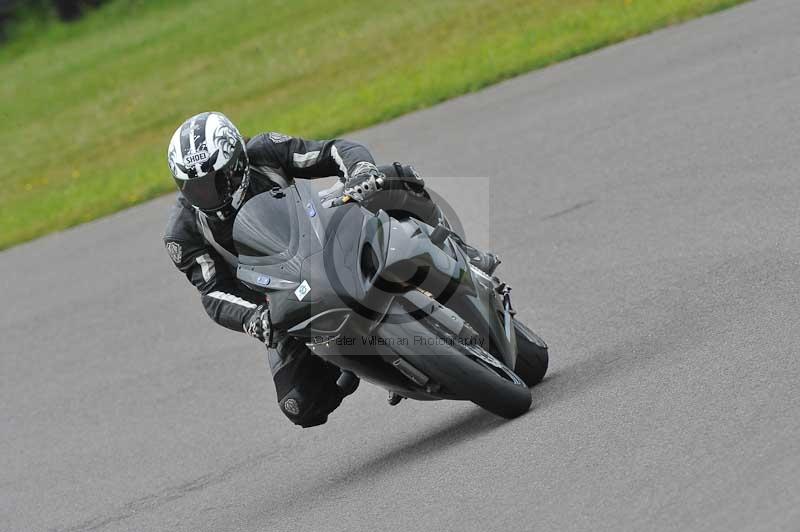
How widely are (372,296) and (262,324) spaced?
551mm

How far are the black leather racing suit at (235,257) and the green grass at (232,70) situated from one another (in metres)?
9.08

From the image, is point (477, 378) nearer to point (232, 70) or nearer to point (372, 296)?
point (372, 296)

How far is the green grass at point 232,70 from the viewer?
1620 cm

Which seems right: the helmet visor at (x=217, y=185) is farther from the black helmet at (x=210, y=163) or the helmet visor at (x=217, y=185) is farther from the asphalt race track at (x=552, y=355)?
the asphalt race track at (x=552, y=355)

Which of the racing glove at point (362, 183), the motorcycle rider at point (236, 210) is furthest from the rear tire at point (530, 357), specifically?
the racing glove at point (362, 183)

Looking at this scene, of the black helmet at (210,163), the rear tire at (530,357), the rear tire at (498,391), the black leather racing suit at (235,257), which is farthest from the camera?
the rear tire at (530,357)

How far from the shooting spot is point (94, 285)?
1217cm

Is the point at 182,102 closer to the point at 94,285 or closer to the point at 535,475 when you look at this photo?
the point at 94,285

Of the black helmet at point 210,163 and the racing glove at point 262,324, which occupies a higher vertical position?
the black helmet at point 210,163

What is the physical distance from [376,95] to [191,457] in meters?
10.3

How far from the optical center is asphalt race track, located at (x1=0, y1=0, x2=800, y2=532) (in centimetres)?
494

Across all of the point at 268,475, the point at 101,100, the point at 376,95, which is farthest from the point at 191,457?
the point at 101,100

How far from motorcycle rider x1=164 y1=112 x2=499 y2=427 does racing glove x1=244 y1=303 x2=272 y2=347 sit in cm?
21

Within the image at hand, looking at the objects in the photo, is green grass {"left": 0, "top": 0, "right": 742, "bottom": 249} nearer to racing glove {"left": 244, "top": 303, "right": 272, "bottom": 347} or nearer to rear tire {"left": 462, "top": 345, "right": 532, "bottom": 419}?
rear tire {"left": 462, "top": 345, "right": 532, "bottom": 419}
